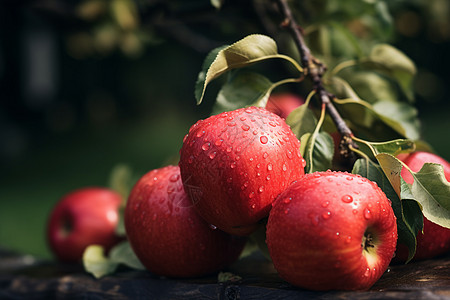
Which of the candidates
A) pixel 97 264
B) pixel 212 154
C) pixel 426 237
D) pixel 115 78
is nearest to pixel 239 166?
pixel 212 154

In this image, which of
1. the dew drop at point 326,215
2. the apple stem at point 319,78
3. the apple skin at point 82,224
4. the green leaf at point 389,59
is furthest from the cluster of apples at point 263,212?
the apple skin at point 82,224

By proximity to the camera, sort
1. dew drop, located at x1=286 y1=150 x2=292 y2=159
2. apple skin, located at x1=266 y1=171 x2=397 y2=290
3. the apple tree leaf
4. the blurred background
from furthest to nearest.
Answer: the blurred background
the apple tree leaf
dew drop, located at x1=286 y1=150 x2=292 y2=159
apple skin, located at x1=266 y1=171 x2=397 y2=290

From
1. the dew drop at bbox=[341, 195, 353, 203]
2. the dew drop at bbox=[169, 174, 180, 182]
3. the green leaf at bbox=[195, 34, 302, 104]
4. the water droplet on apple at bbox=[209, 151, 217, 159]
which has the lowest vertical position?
→ the dew drop at bbox=[341, 195, 353, 203]

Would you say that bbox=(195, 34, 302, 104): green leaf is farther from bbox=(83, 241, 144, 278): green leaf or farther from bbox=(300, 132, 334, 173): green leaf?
bbox=(83, 241, 144, 278): green leaf

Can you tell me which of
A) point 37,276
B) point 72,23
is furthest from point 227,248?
point 72,23

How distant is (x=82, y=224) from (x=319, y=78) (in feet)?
2.46

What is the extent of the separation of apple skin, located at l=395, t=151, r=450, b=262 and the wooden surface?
0.06 ft

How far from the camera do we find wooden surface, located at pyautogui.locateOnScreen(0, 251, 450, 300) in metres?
0.67

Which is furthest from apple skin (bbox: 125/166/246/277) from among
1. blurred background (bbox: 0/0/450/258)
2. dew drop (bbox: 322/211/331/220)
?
blurred background (bbox: 0/0/450/258)

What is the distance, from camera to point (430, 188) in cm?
76

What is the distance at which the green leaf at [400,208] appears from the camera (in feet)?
2.51

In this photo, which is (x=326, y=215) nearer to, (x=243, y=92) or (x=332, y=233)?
(x=332, y=233)

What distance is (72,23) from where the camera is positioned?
5.99 feet

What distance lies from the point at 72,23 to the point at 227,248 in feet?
4.15
